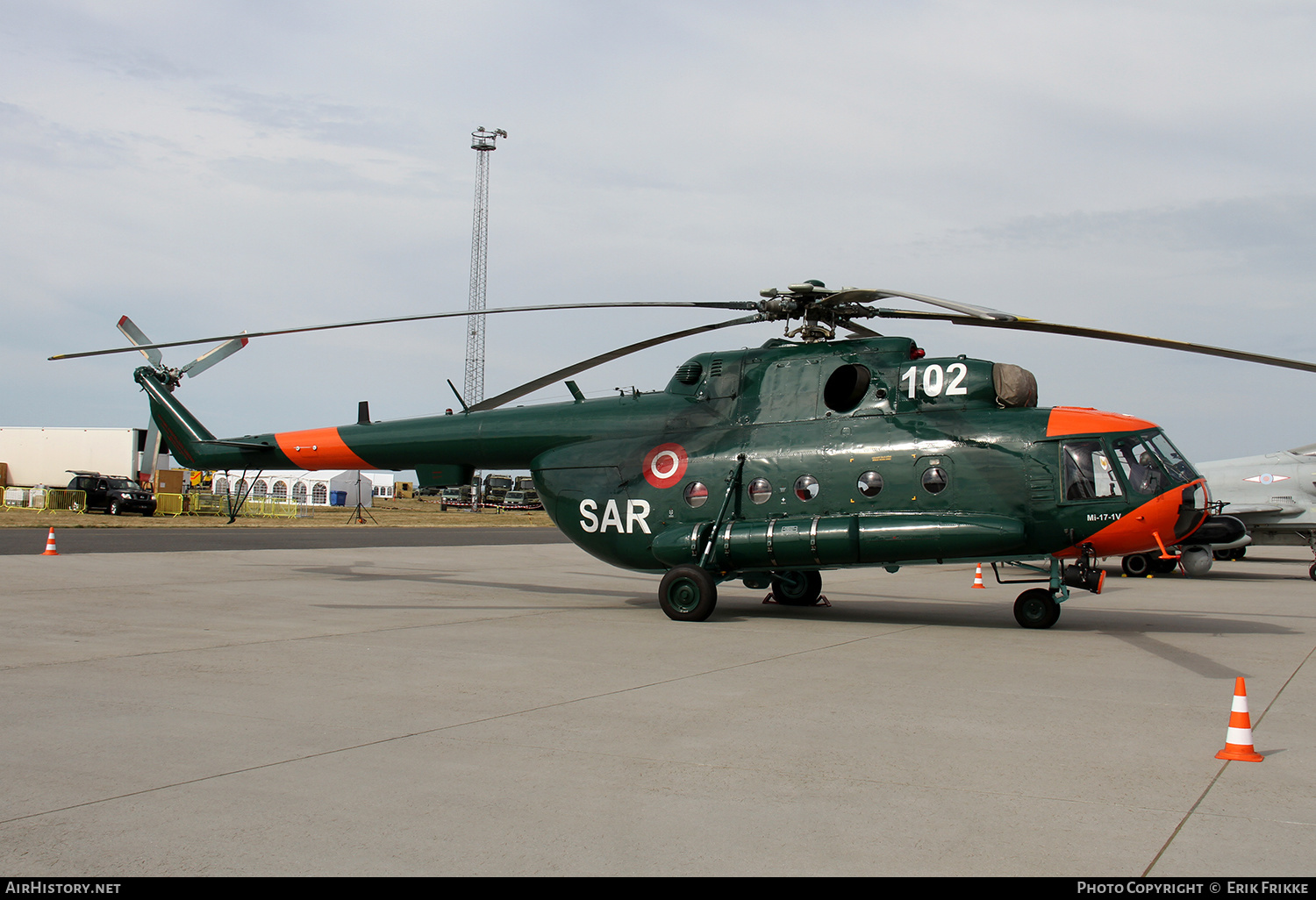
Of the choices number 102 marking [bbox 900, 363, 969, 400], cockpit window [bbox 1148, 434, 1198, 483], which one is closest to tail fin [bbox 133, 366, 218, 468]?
number 102 marking [bbox 900, 363, 969, 400]

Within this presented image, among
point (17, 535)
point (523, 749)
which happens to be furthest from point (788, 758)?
point (17, 535)

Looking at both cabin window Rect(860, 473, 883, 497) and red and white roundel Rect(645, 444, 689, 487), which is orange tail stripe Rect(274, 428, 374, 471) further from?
cabin window Rect(860, 473, 883, 497)

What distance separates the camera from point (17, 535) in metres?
28.2

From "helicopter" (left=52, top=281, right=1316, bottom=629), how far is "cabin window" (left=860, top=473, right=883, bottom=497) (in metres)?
0.02

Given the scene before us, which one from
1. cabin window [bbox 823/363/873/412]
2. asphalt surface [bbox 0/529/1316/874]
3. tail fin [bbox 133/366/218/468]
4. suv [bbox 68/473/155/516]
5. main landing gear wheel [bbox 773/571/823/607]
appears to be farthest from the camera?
suv [bbox 68/473/155/516]

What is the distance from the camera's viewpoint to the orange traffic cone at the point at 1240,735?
6.15 m

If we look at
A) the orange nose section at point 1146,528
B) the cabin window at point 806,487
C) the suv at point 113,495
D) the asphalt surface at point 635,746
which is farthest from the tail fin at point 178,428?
the suv at point 113,495

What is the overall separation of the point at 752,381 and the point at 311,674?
305 inches

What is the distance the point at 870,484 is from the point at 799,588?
3076mm

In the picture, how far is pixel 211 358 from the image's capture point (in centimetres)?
2048

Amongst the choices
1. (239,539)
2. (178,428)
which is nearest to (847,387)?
(178,428)

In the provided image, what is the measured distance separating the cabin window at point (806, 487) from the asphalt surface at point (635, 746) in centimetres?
181

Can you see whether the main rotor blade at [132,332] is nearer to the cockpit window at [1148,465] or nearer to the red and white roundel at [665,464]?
the red and white roundel at [665,464]

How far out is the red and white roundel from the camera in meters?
14.0
